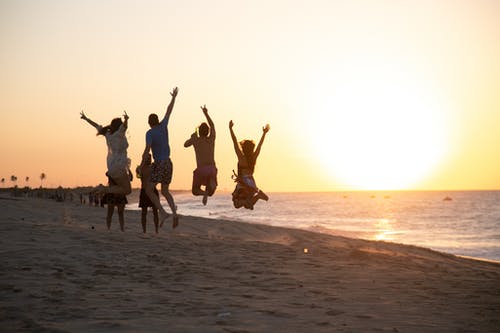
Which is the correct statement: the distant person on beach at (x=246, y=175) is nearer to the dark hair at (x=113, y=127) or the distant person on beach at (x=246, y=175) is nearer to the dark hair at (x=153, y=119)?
the dark hair at (x=153, y=119)

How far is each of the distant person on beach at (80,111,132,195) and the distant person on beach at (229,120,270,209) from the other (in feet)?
7.73

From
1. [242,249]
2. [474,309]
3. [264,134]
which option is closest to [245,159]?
[264,134]

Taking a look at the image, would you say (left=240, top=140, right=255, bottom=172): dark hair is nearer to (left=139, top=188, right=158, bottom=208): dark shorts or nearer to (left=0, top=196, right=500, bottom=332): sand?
(left=0, top=196, right=500, bottom=332): sand

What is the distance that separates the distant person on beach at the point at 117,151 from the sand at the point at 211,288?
1143 millimetres

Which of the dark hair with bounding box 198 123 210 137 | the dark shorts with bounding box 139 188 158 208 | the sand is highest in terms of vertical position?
the dark hair with bounding box 198 123 210 137

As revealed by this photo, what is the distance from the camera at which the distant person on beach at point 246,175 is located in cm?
1218

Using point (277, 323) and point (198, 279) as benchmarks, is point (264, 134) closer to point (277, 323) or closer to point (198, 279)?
point (198, 279)

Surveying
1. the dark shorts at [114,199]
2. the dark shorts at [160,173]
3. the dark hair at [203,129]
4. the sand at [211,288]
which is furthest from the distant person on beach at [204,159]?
the dark shorts at [114,199]

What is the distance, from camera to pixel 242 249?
1173 centimetres

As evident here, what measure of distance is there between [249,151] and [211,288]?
195 inches

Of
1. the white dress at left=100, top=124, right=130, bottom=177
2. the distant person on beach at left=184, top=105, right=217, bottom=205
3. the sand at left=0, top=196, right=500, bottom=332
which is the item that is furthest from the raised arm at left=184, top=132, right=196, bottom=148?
the sand at left=0, top=196, right=500, bottom=332

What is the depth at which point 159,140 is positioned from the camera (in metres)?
12.3

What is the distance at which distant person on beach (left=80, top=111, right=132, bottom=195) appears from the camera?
12.3 metres

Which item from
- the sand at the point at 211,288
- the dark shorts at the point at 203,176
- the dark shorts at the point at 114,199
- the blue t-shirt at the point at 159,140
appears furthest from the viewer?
the dark shorts at the point at 114,199
